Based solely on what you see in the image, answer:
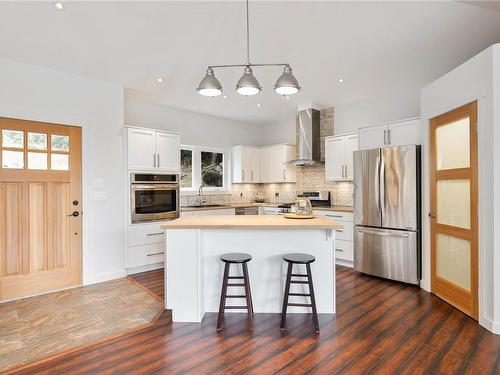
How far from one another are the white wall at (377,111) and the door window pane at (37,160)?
16.1 ft

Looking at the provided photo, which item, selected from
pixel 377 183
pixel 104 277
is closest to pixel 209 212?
pixel 104 277

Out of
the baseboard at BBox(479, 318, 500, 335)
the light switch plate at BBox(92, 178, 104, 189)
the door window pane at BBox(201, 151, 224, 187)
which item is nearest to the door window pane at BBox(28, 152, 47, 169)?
the light switch plate at BBox(92, 178, 104, 189)

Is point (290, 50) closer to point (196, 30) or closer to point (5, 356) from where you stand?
point (196, 30)

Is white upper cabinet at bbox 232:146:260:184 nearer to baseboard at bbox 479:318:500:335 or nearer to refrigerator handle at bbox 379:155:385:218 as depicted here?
refrigerator handle at bbox 379:155:385:218

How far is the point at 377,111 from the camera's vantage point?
5.08 meters

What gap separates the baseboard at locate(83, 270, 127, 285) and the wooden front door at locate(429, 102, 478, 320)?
429 centimetres

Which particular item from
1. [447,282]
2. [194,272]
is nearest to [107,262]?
[194,272]

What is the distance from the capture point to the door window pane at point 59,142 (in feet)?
12.1

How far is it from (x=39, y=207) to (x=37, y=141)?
85 centimetres

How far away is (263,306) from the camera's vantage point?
293 cm

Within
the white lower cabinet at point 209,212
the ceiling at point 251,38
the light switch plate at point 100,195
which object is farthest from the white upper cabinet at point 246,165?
the light switch plate at point 100,195

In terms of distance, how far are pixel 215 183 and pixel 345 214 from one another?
3.01 m

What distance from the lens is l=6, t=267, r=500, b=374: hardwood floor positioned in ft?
6.64

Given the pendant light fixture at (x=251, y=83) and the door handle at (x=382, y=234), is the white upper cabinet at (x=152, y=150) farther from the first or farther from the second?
the door handle at (x=382, y=234)
